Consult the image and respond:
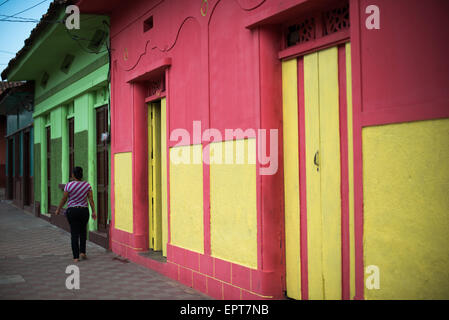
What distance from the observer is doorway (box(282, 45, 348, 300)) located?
467 centimetres

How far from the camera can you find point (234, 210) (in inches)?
229

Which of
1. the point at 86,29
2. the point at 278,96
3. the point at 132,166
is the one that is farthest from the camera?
the point at 86,29

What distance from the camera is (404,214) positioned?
3.69m

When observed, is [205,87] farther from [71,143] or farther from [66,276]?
[71,143]

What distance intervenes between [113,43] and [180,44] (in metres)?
3.02

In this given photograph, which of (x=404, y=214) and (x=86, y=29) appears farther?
(x=86, y=29)

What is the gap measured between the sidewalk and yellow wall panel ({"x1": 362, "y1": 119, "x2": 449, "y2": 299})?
291 cm

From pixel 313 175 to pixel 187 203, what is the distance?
2.44 m

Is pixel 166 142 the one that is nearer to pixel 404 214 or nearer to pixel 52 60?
pixel 404 214

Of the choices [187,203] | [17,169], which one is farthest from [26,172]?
[187,203]

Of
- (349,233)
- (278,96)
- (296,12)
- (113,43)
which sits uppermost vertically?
(113,43)

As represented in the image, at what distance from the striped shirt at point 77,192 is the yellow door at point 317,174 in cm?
446

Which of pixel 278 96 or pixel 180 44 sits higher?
pixel 180 44

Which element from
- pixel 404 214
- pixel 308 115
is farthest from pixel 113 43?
pixel 404 214
